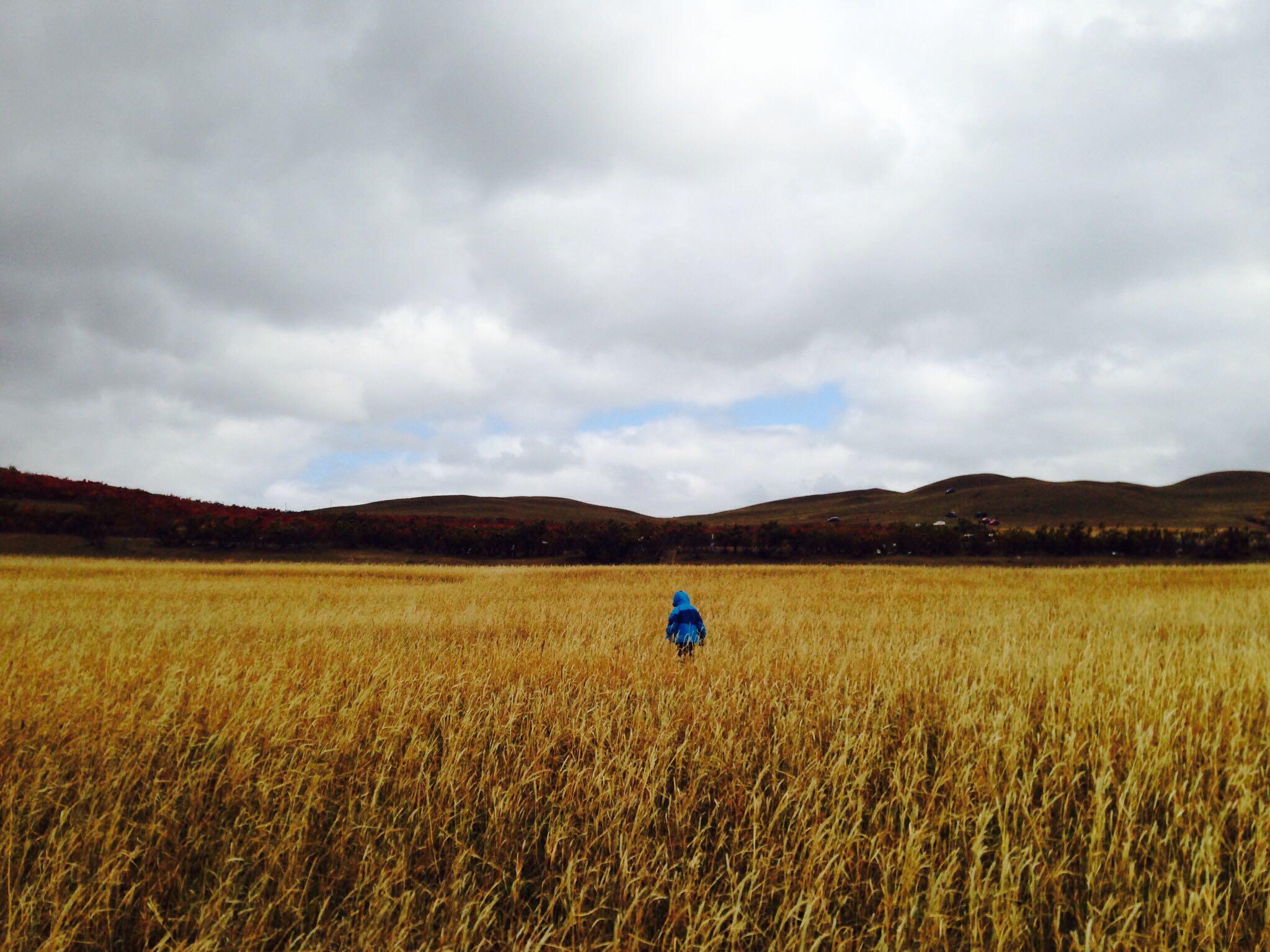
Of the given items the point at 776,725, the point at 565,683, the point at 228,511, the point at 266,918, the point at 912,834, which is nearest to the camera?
the point at 266,918

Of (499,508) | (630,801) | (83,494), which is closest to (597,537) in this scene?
(83,494)

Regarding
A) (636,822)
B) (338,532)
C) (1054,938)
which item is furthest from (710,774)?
(338,532)

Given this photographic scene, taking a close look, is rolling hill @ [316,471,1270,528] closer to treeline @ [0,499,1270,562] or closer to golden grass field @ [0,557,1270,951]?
treeline @ [0,499,1270,562]

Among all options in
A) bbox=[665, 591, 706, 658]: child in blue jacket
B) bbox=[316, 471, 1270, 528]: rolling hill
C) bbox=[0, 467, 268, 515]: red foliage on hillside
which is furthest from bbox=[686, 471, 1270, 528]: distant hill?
bbox=[665, 591, 706, 658]: child in blue jacket

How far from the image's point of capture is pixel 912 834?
9.27ft

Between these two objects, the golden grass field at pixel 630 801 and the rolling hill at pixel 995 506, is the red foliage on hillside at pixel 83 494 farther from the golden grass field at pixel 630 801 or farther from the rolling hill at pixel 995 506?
the golden grass field at pixel 630 801

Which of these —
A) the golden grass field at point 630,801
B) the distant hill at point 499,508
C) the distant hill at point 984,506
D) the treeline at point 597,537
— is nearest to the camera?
the golden grass field at point 630,801

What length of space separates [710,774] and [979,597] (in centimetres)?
1764

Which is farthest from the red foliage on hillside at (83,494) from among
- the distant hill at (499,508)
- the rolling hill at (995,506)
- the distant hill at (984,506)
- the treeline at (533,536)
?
the distant hill at (499,508)

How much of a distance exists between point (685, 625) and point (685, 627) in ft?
0.12

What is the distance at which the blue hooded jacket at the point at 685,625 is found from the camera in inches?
289

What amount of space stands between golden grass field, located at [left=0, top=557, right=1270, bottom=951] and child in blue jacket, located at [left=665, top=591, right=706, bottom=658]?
1.52 ft

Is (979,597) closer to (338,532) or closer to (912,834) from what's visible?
(912,834)

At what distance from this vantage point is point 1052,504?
99812 millimetres
